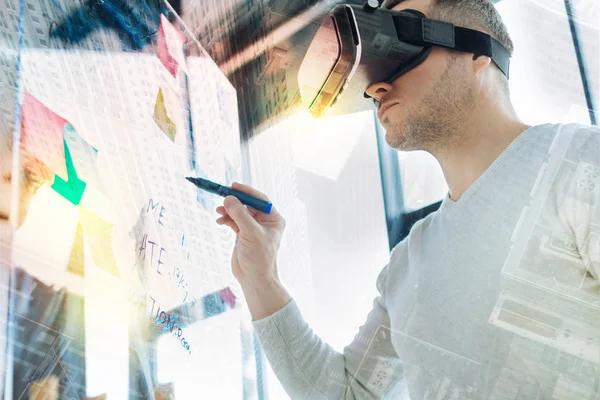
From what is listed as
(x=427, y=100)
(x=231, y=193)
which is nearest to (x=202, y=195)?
(x=231, y=193)

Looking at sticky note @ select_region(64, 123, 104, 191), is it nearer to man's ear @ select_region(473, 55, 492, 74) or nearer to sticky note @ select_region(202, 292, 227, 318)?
sticky note @ select_region(202, 292, 227, 318)

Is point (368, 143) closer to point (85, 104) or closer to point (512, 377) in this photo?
point (512, 377)

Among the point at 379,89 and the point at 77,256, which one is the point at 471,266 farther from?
the point at 77,256

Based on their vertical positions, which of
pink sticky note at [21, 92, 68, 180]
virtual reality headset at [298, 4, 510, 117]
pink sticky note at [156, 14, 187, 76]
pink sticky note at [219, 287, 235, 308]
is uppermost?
pink sticky note at [156, 14, 187, 76]

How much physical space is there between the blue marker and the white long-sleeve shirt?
0.56 feet

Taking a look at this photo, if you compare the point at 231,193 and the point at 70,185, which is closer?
the point at 70,185

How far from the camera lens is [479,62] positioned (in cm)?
80

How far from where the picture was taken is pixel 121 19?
530 mm

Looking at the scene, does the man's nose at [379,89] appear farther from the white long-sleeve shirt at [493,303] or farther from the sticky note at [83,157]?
the sticky note at [83,157]

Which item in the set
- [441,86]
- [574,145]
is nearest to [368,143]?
[441,86]

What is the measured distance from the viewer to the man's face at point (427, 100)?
77 cm

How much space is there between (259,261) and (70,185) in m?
0.36

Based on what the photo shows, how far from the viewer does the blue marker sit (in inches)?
24.6

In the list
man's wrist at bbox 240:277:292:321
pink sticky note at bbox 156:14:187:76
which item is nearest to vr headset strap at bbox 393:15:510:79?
pink sticky note at bbox 156:14:187:76
